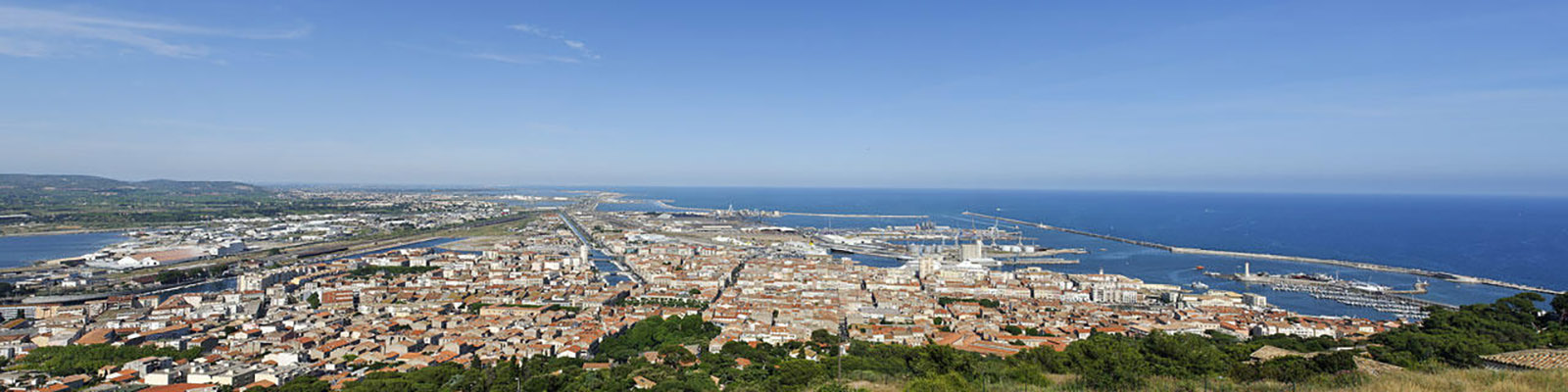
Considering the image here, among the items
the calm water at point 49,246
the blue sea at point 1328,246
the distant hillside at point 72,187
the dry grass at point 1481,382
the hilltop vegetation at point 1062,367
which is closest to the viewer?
the dry grass at point 1481,382

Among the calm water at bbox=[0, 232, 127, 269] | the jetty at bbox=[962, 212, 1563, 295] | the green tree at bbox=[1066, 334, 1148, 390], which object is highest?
the green tree at bbox=[1066, 334, 1148, 390]

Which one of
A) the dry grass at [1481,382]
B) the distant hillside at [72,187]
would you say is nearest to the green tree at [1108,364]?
the dry grass at [1481,382]

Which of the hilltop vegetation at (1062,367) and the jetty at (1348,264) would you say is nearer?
the hilltop vegetation at (1062,367)

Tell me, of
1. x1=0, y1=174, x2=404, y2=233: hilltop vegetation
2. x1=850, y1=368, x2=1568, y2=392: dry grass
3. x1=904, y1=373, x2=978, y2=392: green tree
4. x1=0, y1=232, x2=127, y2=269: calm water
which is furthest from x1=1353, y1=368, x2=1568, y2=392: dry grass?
x1=0, y1=174, x2=404, y2=233: hilltop vegetation

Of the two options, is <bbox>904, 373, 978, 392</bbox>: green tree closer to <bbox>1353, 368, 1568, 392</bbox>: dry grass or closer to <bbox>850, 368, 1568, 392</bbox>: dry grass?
<bbox>850, 368, 1568, 392</bbox>: dry grass

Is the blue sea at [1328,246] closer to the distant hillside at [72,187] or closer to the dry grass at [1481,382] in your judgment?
the dry grass at [1481,382]

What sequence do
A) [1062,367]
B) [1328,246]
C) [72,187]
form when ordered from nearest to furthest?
[1062,367]
[1328,246]
[72,187]

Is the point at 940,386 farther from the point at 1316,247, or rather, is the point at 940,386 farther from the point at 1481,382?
→ the point at 1316,247

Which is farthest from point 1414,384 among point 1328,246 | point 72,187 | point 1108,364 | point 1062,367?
point 72,187
